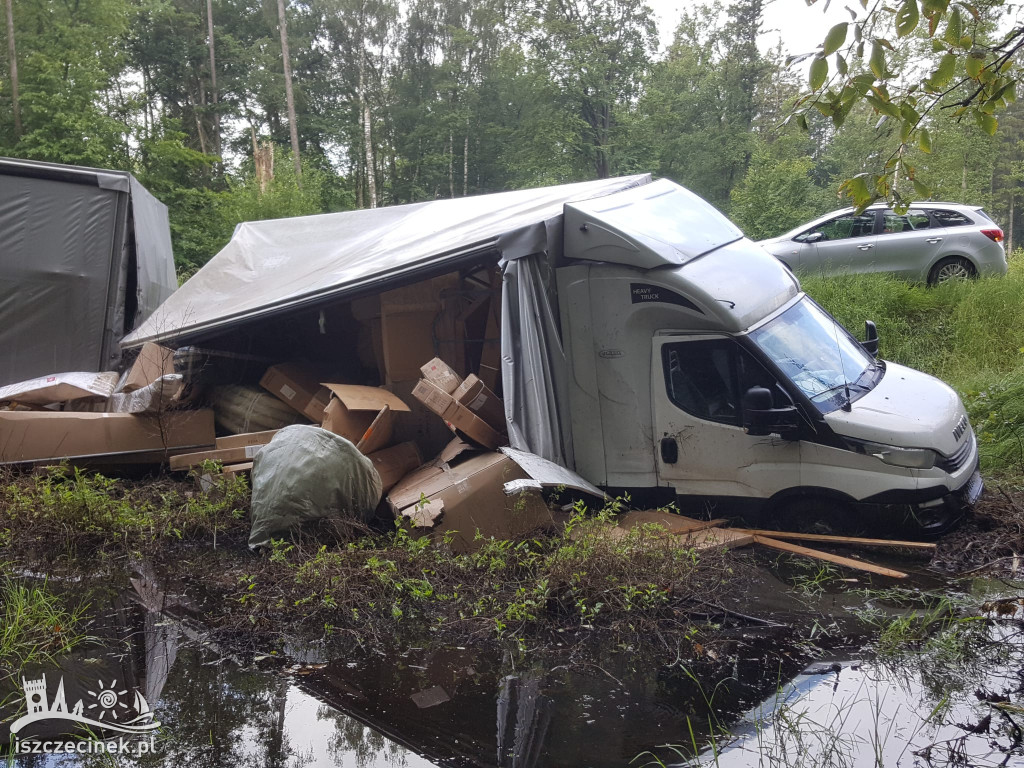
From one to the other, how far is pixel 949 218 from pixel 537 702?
10589 mm

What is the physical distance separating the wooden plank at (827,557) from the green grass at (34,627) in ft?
14.2

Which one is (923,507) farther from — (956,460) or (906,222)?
(906,222)

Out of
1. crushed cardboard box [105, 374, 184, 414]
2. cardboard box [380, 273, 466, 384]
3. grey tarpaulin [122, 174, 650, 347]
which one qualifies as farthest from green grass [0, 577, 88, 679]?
cardboard box [380, 273, 466, 384]

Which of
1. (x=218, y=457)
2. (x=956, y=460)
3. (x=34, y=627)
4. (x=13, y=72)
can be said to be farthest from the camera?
(x=13, y=72)

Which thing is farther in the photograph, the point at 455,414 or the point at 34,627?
the point at 455,414

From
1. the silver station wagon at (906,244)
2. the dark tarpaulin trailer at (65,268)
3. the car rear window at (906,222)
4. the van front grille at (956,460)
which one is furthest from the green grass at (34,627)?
the car rear window at (906,222)

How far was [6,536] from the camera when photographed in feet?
18.4

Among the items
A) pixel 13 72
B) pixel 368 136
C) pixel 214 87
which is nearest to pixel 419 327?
pixel 13 72

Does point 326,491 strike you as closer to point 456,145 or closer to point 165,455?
point 165,455

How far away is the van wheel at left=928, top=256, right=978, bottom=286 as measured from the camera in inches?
446

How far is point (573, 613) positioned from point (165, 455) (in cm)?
442

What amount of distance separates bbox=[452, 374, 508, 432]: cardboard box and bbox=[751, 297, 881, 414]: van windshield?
203cm

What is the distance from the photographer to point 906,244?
11.5m

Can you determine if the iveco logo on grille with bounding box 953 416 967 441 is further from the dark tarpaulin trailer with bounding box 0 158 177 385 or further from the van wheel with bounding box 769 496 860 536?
the dark tarpaulin trailer with bounding box 0 158 177 385
